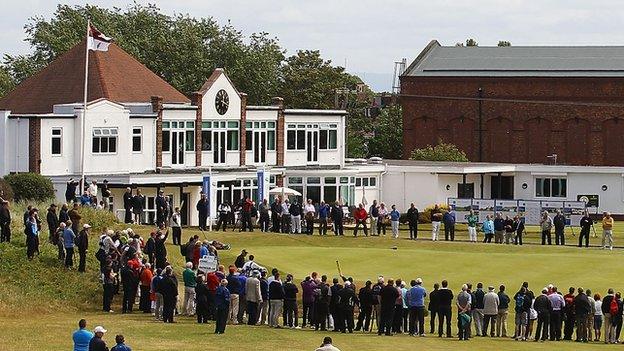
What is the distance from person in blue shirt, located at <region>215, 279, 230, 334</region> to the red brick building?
68.1 m

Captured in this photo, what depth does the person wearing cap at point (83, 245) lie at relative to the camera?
4428 centimetres

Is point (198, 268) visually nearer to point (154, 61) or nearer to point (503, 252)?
point (503, 252)

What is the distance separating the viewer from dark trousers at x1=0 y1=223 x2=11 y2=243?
47.0 m

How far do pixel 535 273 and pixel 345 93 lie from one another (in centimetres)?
6804

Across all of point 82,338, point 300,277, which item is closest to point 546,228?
point 300,277

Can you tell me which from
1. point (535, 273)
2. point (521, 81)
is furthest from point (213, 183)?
point (521, 81)

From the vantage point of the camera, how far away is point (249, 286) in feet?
133

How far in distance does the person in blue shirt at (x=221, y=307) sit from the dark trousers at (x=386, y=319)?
13.1 feet

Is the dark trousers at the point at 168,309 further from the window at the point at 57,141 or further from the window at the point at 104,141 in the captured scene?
the window at the point at 104,141

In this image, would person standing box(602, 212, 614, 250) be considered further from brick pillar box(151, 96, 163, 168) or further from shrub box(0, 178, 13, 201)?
shrub box(0, 178, 13, 201)

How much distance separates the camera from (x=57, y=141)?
65812mm

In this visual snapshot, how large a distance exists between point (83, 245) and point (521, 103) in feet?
214

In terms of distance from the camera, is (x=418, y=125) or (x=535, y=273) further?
(x=418, y=125)

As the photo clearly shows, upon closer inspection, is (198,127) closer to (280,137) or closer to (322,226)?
(280,137)
